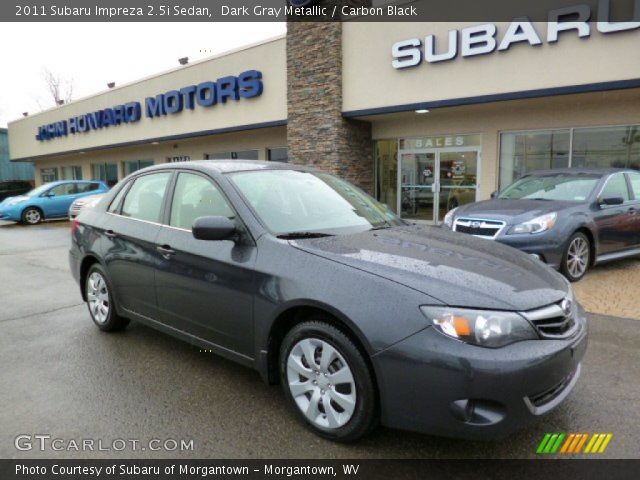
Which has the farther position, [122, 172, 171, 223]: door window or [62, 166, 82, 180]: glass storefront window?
[62, 166, 82, 180]: glass storefront window

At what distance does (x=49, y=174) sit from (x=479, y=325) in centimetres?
3585

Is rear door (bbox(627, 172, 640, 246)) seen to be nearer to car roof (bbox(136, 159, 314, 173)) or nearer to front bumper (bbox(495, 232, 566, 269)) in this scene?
front bumper (bbox(495, 232, 566, 269))

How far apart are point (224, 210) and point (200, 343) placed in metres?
0.97

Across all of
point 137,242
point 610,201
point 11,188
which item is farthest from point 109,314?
point 11,188

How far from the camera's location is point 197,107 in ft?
56.0

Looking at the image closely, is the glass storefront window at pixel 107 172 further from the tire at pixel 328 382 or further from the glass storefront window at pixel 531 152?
the tire at pixel 328 382

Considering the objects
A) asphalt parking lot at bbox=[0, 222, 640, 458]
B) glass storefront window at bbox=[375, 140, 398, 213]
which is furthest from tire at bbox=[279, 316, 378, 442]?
glass storefront window at bbox=[375, 140, 398, 213]

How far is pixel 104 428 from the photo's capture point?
288cm

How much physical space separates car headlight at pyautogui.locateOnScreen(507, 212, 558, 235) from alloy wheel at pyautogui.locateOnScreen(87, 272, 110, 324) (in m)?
4.73

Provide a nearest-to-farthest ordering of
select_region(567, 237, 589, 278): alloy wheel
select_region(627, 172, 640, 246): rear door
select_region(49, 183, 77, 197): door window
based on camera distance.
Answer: select_region(567, 237, 589, 278): alloy wheel → select_region(627, 172, 640, 246): rear door → select_region(49, 183, 77, 197): door window

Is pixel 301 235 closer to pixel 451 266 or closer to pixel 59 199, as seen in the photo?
pixel 451 266

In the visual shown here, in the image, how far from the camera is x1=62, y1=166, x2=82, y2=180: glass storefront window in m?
28.6

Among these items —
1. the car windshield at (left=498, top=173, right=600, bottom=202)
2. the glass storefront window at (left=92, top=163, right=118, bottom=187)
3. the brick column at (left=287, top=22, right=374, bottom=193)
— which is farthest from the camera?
the glass storefront window at (left=92, top=163, right=118, bottom=187)

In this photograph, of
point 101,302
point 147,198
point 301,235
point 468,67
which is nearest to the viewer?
point 301,235
